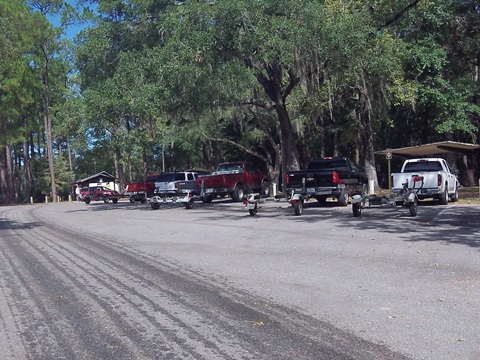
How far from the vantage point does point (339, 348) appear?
19.0ft

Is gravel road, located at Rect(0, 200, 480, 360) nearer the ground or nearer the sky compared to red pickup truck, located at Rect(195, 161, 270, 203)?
nearer the ground

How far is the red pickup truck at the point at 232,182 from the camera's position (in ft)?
96.1

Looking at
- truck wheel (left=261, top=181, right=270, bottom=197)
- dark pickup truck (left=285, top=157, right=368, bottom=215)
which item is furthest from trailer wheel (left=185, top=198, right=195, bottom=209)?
dark pickup truck (left=285, top=157, right=368, bottom=215)

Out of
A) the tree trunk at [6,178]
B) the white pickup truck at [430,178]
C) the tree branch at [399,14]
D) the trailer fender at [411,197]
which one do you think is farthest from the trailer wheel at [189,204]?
the tree trunk at [6,178]

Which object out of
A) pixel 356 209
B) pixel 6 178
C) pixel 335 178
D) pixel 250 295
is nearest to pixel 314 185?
pixel 335 178

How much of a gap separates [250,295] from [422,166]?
16.6 m

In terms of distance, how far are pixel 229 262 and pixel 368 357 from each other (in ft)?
19.1

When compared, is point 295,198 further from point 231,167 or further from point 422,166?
point 231,167

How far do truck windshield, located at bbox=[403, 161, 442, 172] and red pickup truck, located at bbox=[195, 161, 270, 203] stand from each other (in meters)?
8.15

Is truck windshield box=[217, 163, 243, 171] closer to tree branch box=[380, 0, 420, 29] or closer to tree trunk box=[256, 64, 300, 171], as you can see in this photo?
tree trunk box=[256, 64, 300, 171]

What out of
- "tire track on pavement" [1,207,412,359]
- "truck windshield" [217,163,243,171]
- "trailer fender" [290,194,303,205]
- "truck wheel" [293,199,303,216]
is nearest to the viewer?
"tire track on pavement" [1,207,412,359]

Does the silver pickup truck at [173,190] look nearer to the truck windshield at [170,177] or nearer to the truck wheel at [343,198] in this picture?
the truck windshield at [170,177]

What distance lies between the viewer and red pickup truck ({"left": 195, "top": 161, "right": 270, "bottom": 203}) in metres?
29.3

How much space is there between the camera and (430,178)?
21.6m
